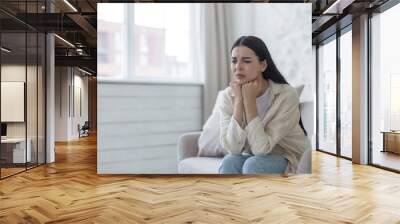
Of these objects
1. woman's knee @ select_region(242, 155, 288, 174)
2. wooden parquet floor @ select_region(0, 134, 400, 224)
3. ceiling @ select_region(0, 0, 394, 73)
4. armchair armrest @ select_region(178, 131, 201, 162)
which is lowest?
wooden parquet floor @ select_region(0, 134, 400, 224)

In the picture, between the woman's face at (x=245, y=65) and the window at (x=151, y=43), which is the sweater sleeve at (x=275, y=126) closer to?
the woman's face at (x=245, y=65)

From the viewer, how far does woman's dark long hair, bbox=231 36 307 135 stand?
5.20m

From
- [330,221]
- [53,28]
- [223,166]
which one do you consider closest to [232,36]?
[223,166]

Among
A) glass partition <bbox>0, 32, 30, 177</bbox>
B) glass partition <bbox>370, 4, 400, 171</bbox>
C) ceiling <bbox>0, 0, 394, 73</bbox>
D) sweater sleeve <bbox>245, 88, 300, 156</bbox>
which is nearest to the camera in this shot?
sweater sleeve <bbox>245, 88, 300, 156</bbox>

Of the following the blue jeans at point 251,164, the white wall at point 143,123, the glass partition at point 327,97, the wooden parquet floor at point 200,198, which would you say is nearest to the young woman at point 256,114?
the blue jeans at point 251,164

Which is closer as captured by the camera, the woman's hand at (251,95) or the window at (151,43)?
the woman's hand at (251,95)

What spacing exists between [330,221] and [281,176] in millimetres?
2343

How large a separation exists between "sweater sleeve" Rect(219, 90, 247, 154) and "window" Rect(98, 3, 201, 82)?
1.59 feet

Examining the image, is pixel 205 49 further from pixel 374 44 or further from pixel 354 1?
pixel 374 44

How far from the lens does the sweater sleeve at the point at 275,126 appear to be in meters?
5.10

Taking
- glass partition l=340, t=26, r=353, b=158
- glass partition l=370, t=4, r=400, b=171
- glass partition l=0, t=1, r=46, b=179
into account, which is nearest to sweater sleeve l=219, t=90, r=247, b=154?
glass partition l=370, t=4, r=400, b=171

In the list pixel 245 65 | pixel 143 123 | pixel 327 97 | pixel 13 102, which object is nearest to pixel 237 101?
pixel 245 65

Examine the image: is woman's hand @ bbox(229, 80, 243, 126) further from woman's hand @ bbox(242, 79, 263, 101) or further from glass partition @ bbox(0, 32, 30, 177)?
glass partition @ bbox(0, 32, 30, 177)

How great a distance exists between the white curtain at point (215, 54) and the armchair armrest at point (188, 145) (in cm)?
26
